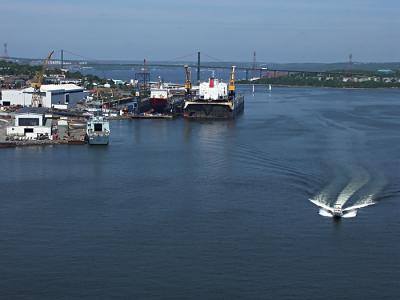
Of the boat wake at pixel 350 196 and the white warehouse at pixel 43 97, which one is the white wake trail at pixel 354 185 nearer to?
the boat wake at pixel 350 196

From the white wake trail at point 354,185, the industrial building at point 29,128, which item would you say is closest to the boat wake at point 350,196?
the white wake trail at point 354,185

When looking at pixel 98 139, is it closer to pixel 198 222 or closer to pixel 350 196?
pixel 350 196

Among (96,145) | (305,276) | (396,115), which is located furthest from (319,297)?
(396,115)

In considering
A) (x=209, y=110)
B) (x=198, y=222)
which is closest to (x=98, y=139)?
(x=198, y=222)

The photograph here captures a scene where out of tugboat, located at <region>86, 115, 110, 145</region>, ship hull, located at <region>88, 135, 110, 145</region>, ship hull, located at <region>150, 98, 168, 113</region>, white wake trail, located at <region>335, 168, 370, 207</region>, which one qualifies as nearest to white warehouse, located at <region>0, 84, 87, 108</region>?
ship hull, located at <region>150, 98, 168, 113</region>

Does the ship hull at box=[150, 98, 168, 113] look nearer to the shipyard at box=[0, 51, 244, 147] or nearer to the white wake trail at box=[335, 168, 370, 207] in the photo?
the shipyard at box=[0, 51, 244, 147]

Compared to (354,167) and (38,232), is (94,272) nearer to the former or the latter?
(38,232)
